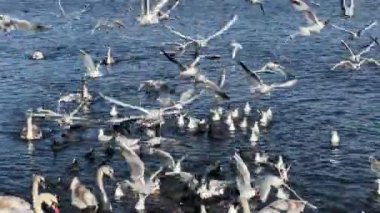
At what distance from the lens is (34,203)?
32.5m

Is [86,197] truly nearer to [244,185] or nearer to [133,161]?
[133,161]

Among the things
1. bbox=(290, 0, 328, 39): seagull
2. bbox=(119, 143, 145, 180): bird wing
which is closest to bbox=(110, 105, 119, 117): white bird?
bbox=(290, 0, 328, 39): seagull

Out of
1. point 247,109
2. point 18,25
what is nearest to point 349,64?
point 247,109

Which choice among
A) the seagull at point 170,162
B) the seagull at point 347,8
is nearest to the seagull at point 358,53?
the seagull at point 347,8

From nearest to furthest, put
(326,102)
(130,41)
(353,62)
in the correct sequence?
(326,102) < (353,62) < (130,41)

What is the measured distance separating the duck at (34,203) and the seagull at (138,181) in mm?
3088

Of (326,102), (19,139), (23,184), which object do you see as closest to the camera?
(23,184)

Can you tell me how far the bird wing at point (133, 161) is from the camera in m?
33.9

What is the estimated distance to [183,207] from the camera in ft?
116

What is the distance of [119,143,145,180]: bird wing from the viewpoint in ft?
111

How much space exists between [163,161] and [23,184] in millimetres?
6171

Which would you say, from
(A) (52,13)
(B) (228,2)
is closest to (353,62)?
A: (B) (228,2)

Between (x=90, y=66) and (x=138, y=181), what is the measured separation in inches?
904

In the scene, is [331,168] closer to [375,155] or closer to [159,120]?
[375,155]
